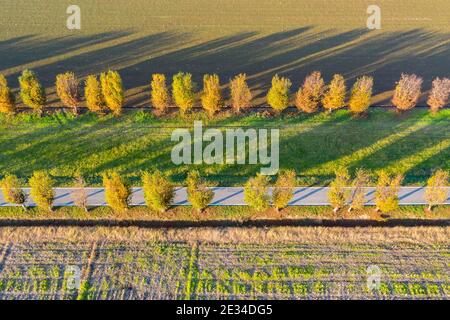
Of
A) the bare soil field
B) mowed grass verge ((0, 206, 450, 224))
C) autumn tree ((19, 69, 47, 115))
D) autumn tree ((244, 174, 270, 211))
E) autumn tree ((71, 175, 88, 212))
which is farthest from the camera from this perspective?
the bare soil field

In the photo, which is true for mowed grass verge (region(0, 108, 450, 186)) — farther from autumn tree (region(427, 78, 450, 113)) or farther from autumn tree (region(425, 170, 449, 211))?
autumn tree (region(425, 170, 449, 211))

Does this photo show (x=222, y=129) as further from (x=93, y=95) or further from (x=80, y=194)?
(x=80, y=194)

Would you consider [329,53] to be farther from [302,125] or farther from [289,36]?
[302,125]

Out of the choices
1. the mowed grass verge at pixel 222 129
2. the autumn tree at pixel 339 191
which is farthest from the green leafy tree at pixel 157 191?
the autumn tree at pixel 339 191

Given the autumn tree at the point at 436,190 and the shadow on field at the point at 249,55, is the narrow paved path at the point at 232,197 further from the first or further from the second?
the shadow on field at the point at 249,55

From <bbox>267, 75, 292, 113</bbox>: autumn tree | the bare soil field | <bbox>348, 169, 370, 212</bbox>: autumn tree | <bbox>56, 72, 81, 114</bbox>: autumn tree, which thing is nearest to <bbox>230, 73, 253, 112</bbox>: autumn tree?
<bbox>267, 75, 292, 113</bbox>: autumn tree

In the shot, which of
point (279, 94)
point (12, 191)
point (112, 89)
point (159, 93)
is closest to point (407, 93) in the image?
point (279, 94)

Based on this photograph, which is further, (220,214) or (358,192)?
(220,214)
